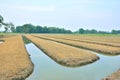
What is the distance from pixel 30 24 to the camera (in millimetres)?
194625

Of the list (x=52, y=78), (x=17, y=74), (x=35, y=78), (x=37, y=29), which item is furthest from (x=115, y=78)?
(x=37, y=29)

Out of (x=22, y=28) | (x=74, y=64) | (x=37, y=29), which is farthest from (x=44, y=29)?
(x=74, y=64)

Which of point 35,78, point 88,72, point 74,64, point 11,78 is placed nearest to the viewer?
point 11,78

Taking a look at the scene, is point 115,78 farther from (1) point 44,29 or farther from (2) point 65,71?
(1) point 44,29

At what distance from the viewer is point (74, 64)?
1969cm

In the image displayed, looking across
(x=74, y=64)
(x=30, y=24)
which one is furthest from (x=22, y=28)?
(x=74, y=64)

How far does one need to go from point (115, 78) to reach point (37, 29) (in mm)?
179101

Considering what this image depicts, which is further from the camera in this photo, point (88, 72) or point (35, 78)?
point (88, 72)

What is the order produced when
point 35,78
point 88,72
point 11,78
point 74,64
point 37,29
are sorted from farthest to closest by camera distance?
1. point 37,29
2. point 74,64
3. point 88,72
4. point 35,78
5. point 11,78

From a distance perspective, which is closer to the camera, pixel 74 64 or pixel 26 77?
pixel 26 77

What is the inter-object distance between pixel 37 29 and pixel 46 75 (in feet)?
580

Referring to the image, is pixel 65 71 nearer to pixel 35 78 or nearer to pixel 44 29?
pixel 35 78

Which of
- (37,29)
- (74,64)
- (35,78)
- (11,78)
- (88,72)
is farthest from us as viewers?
(37,29)

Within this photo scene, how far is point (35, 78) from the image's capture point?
47.4 ft
